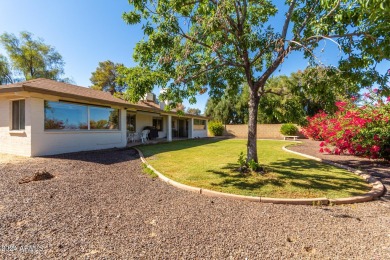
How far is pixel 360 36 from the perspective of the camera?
487 centimetres

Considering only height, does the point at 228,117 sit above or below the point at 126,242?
above

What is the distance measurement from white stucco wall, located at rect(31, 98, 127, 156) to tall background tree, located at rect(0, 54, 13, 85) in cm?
2678

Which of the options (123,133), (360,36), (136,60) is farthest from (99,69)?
(360,36)

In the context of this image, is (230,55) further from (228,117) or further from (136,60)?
(228,117)

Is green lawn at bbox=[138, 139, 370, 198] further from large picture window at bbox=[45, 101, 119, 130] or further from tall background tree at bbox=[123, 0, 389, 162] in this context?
large picture window at bbox=[45, 101, 119, 130]

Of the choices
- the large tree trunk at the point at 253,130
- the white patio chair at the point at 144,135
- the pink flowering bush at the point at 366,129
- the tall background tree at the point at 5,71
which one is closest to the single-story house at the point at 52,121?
the white patio chair at the point at 144,135

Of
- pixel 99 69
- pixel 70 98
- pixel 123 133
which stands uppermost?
pixel 99 69

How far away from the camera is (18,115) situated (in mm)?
8883

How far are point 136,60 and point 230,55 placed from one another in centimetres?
354

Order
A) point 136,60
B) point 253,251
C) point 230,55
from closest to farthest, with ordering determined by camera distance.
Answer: point 253,251
point 136,60
point 230,55

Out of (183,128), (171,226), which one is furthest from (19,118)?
(183,128)

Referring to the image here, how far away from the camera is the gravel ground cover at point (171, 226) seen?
245 cm

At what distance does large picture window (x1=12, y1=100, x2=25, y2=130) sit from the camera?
8.72m

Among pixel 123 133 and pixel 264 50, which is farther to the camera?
pixel 123 133
